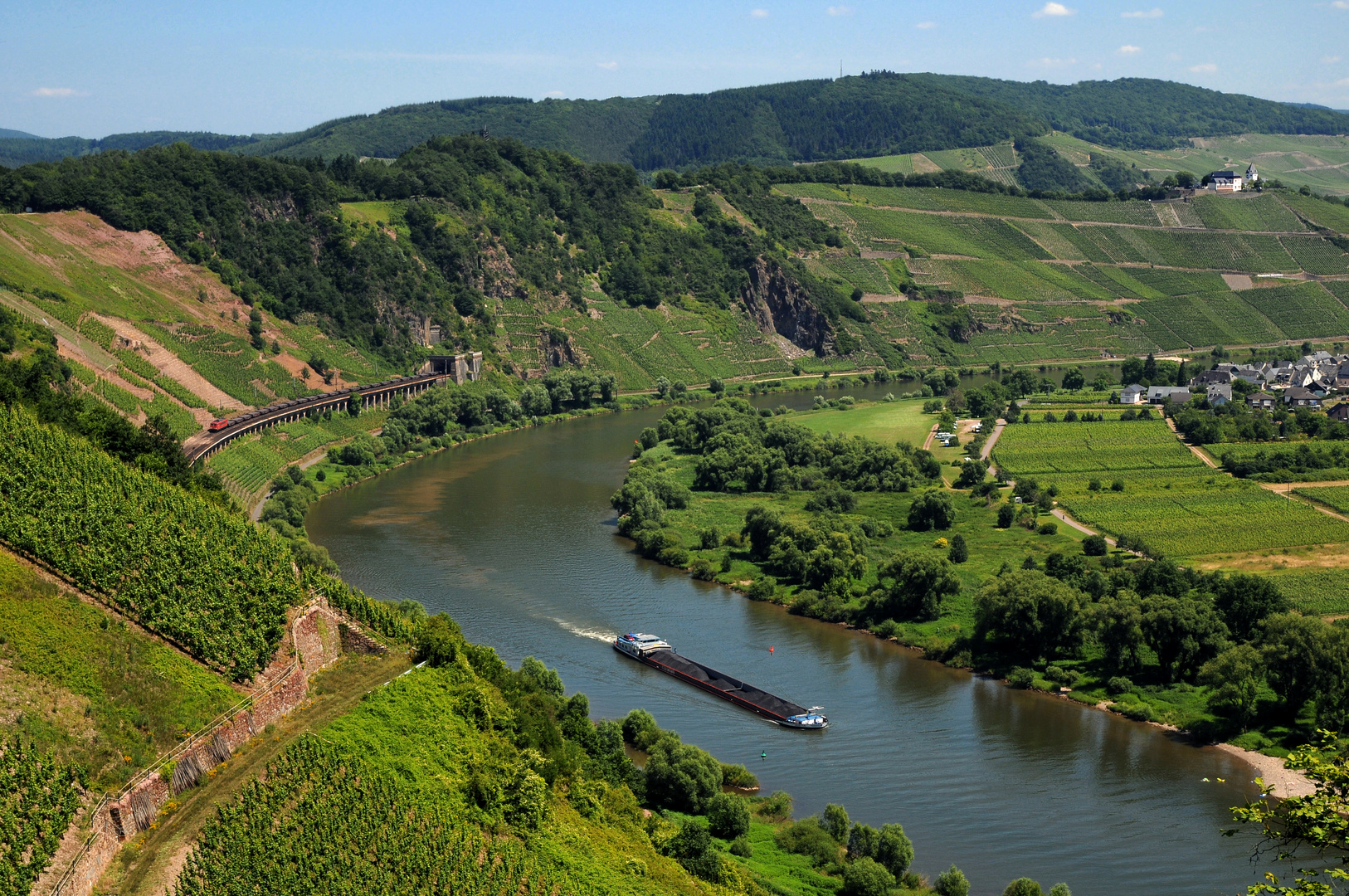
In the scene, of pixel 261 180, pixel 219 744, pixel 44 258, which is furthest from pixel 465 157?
pixel 219 744

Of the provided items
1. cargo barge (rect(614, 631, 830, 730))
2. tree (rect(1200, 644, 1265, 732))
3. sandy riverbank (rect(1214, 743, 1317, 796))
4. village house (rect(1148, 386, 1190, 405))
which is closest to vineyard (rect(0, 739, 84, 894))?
cargo barge (rect(614, 631, 830, 730))

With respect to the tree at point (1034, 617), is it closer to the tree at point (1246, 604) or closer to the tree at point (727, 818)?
the tree at point (1246, 604)

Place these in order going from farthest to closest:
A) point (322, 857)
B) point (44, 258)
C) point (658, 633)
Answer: point (44, 258) → point (658, 633) → point (322, 857)

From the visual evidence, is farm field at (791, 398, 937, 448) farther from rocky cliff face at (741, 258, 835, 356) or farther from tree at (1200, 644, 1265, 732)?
tree at (1200, 644, 1265, 732)

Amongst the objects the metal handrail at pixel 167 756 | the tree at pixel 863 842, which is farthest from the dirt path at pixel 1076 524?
the metal handrail at pixel 167 756

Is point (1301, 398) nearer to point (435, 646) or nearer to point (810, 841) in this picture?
point (810, 841)

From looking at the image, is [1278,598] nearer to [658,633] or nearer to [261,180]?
[658,633]
